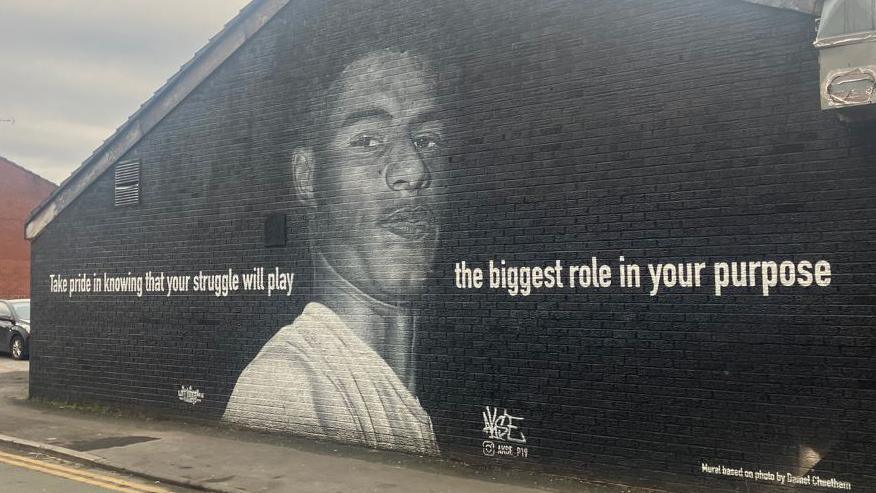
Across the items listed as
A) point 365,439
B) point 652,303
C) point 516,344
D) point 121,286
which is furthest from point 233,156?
point 652,303

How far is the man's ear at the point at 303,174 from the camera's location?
979cm

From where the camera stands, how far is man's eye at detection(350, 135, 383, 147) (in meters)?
9.20

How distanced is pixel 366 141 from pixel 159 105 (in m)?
4.25

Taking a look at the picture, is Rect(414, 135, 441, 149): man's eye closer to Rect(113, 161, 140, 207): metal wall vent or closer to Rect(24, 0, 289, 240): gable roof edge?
Rect(24, 0, 289, 240): gable roof edge

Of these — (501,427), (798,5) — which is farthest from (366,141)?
(798,5)

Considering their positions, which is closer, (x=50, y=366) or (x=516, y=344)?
(x=516, y=344)

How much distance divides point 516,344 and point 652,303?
5.25 feet

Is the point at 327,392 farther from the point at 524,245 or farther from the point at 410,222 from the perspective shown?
the point at 524,245

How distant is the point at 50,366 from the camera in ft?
41.9

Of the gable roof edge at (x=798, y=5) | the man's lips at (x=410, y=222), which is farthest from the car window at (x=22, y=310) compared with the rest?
the gable roof edge at (x=798, y=5)

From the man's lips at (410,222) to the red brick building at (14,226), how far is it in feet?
106

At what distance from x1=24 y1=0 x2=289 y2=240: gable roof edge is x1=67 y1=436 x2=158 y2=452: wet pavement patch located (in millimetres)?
4732

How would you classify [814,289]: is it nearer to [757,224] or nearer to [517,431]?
[757,224]
